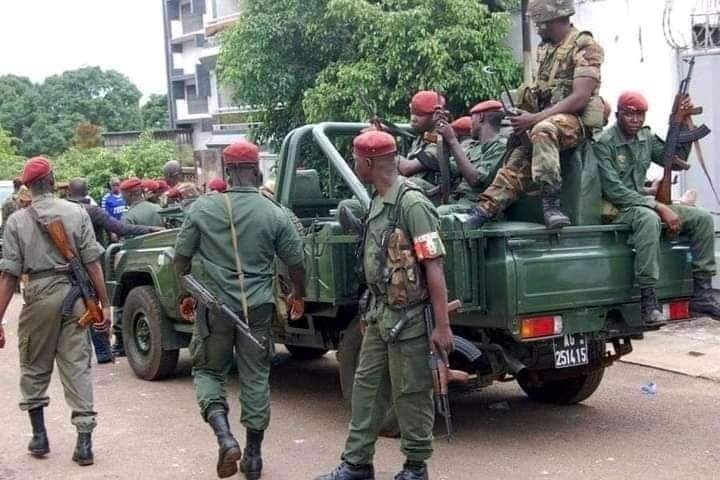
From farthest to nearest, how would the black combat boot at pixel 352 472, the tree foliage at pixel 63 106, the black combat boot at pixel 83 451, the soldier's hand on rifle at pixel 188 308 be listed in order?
the tree foliage at pixel 63 106 < the soldier's hand on rifle at pixel 188 308 < the black combat boot at pixel 83 451 < the black combat boot at pixel 352 472

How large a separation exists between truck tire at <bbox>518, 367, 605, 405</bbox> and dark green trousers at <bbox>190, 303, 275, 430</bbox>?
2.07 metres

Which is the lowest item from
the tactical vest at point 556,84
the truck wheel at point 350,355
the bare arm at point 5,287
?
the truck wheel at point 350,355

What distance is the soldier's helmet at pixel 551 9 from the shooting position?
20.5 feet

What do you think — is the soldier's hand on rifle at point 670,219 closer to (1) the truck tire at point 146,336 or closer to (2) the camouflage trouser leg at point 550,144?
(2) the camouflage trouser leg at point 550,144

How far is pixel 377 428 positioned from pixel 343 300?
1226 mm

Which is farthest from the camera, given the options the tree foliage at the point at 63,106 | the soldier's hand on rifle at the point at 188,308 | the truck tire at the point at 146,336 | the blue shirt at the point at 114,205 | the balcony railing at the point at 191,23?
the tree foliage at the point at 63,106

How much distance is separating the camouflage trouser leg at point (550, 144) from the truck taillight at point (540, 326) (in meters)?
0.78

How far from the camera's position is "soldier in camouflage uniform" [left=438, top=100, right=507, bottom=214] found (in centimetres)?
643

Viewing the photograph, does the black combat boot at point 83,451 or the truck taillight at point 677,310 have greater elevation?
the truck taillight at point 677,310

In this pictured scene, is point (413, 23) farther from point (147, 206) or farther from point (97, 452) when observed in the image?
point (97, 452)

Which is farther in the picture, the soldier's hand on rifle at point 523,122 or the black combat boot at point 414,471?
the soldier's hand on rifle at point 523,122

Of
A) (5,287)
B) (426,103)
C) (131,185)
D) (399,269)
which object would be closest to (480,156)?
(426,103)

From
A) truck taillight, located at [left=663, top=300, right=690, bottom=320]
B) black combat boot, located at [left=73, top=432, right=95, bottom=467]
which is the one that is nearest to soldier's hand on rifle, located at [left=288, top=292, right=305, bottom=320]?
black combat boot, located at [left=73, top=432, right=95, bottom=467]

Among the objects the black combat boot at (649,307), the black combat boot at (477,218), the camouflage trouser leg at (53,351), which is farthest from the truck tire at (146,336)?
the black combat boot at (649,307)
